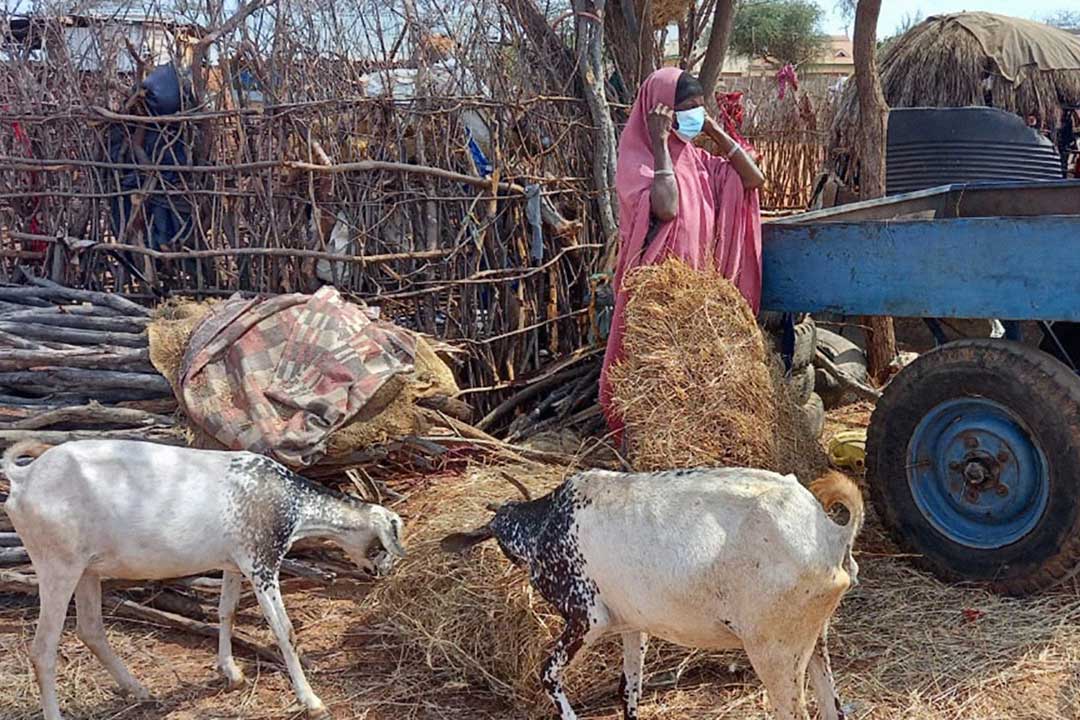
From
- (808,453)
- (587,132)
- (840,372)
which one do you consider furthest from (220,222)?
(840,372)

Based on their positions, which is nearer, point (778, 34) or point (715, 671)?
point (715, 671)

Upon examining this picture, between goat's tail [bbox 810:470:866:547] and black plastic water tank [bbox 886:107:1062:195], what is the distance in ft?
23.5

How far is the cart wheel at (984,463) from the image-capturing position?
4.16 metres

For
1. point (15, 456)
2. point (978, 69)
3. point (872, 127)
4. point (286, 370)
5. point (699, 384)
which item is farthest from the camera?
point (978, 69)

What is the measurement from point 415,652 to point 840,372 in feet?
13.6

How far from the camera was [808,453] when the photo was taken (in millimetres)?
4730

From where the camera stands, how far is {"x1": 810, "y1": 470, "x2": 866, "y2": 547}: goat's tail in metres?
A: 3.04

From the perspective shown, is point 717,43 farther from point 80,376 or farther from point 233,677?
point 233,677

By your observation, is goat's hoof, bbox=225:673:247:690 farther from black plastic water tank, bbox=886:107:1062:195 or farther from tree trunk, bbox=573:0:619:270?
black plastic water tank, bbox=886:107:1062:195

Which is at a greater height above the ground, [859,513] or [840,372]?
[859,513]

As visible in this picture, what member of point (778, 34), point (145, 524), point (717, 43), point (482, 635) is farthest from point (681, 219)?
point (778, 34)

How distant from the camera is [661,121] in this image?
5.16 meters

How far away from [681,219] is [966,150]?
5.62m

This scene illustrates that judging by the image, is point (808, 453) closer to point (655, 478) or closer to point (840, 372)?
point (655, 478)
